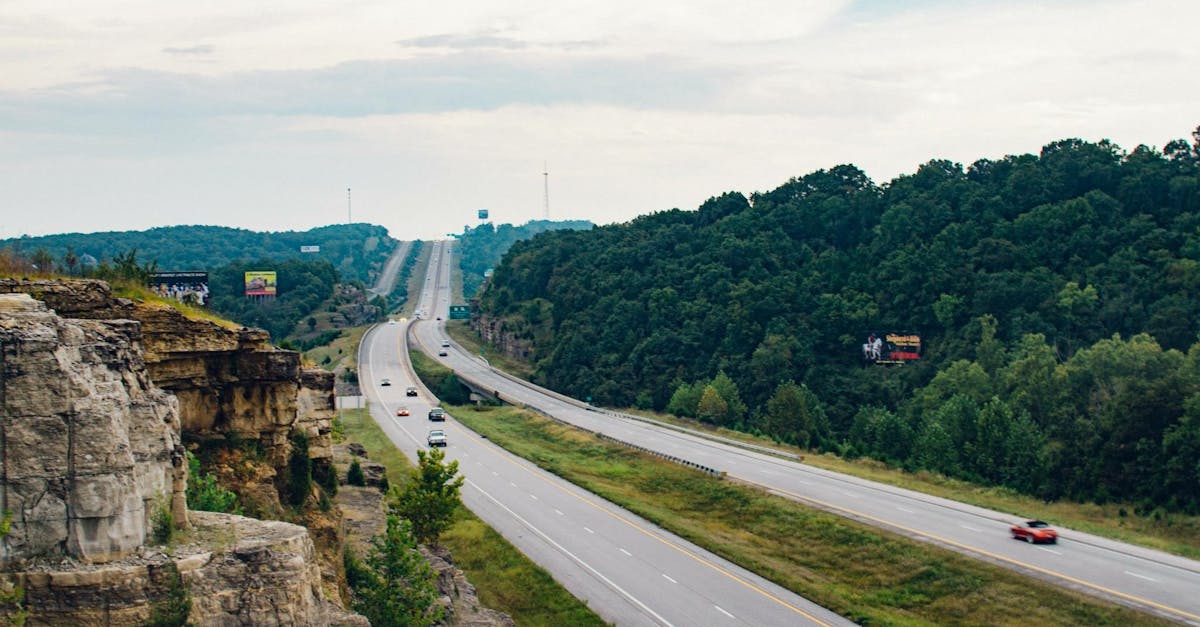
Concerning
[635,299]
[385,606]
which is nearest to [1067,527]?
[385,606]

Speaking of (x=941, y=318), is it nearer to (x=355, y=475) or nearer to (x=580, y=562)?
(x=580, y=562)

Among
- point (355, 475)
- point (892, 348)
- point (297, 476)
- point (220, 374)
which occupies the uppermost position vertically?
point (220, 374)

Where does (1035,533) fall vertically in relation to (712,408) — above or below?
above

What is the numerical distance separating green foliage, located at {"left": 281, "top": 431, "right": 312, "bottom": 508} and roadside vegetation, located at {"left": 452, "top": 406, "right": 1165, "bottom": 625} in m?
21.6

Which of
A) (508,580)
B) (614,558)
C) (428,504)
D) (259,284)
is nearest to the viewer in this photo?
(428,504)

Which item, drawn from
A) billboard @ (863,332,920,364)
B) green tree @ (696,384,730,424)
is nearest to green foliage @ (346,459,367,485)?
green tree @ (696,384,730,424)

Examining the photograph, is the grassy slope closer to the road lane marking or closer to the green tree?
the green tree

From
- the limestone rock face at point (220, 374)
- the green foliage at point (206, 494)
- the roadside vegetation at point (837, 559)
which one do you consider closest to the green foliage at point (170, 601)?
the green foliage at point (206, 494)

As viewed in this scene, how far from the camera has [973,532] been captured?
5253 centimetres

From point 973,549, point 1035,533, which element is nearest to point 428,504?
point 973,549

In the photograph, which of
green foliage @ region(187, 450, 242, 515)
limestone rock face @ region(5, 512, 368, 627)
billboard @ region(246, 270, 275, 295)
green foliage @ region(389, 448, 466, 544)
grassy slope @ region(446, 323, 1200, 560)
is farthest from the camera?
billboard @ region(246, 270, 275, 295)

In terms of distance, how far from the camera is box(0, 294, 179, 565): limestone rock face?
57.7 ft

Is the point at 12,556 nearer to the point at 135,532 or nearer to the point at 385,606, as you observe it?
the point at 135,532

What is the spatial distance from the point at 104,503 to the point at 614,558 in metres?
36.5
